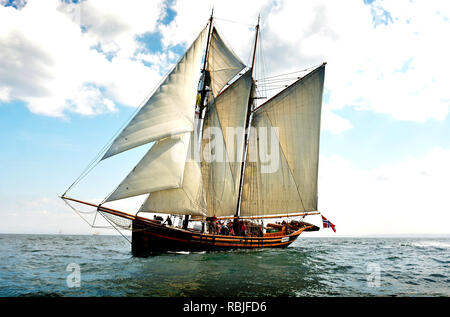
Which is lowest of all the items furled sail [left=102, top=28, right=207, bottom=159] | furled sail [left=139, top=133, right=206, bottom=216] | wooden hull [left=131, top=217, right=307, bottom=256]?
wooden hull [left=131, top=217, right=307, bottom=256]

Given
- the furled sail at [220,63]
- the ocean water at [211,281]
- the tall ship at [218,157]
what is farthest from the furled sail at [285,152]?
the ocean water at [211,281]

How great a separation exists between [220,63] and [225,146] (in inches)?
395

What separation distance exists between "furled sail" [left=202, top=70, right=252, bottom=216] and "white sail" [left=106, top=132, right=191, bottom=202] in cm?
590

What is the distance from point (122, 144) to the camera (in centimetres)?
2144

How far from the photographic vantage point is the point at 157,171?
23766mm

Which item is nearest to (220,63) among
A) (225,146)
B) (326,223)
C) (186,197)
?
(225,146)

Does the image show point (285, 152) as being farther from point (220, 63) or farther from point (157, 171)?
point (157, 171)

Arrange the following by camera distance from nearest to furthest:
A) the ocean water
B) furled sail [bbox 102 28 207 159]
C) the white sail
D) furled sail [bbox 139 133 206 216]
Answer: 1. the ocean water
2. furled sail [bbox 102 28 207 159]
3. the white sail
4. furled sail [bbox 139 133 206 216]

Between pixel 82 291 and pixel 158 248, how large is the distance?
12844 millimetres

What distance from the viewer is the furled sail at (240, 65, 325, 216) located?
1344 inches

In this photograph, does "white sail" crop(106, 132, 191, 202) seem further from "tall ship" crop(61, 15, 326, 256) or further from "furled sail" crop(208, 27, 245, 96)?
"furled sail" crop(208, 27, 245, 96)

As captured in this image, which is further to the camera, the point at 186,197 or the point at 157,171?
the point at 186,197

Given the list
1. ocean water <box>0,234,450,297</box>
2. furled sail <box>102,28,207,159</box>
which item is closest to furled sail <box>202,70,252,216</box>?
furled sail <box>102,28,207,159</box>

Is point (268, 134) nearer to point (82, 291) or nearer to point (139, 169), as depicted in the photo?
point (139, 169)
